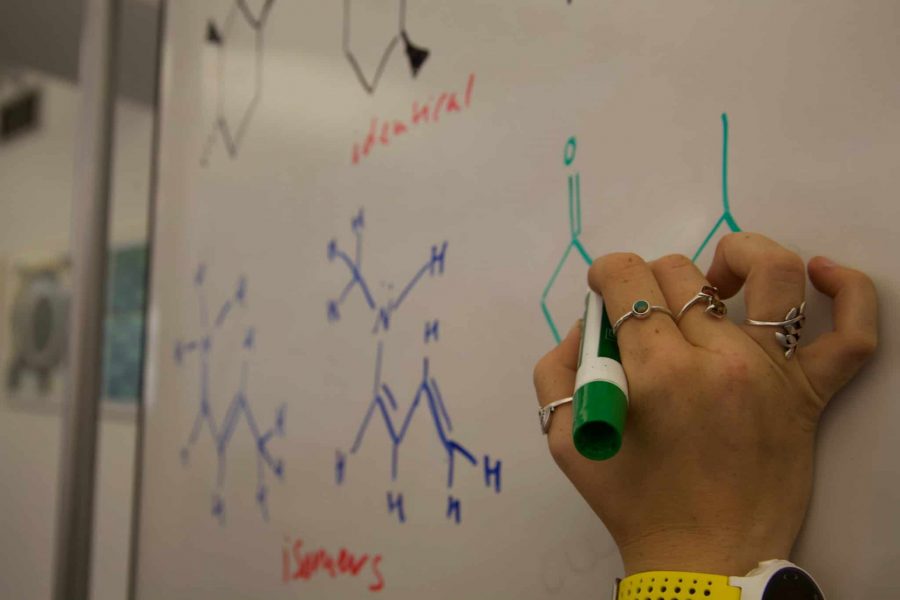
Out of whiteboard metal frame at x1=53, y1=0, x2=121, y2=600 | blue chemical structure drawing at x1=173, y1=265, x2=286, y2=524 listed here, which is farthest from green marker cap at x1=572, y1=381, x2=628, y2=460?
whiteboard metal frame at x1=53, y1=0, x2=121, y2=600

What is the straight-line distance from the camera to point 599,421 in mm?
269

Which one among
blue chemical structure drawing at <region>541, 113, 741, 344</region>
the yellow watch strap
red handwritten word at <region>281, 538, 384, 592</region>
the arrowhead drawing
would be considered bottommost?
red handwritten word at <region>281, 538, 384, 592</region>

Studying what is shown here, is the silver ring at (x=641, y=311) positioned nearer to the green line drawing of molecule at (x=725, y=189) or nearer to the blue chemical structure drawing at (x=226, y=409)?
the green line drawing of molecule at (x=725, y=189)

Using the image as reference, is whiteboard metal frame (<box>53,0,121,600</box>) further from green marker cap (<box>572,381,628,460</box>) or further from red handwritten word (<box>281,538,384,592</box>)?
green marker cap (<box>572,381,628,460</box>)

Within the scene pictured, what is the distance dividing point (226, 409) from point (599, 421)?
0.51 meters

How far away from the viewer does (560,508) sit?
0.41 metres

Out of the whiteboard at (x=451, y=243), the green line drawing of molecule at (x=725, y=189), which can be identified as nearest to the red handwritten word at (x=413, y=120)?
the whiteboard at (x=451, y=243)

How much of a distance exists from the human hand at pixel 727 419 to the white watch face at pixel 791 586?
2 cm

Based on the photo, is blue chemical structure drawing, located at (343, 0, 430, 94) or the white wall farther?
the white wall

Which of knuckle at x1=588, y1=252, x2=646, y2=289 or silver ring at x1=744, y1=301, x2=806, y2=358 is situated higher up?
knuckle at x1=588, y1=252, x2=646, y2=289

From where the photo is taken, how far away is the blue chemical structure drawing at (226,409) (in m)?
0.62

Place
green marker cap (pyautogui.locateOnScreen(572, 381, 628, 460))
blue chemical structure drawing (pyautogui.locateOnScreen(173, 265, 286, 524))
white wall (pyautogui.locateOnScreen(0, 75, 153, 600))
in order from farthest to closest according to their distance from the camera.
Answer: white wall (pyautogui.locateOnScreen(0, 75, 153, 600)), blue chemical structure drawing (pyautogui.locateOnScreen(173, 265, 286, 524)), green marker cap (pyautogui.locateOnScreen(572, 381, 628, 460))

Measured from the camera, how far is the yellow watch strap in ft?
0.91

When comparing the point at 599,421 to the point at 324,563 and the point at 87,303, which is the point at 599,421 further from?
the point at 87,303
